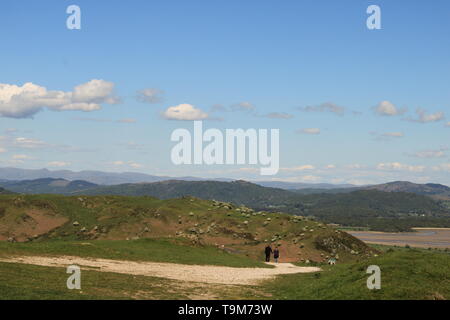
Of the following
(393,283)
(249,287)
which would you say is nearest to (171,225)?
(249,287)

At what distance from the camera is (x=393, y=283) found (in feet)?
96.1

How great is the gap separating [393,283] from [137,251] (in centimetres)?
3411

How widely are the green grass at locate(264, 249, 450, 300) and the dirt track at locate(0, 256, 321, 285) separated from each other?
573 centimetres

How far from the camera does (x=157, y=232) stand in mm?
89312

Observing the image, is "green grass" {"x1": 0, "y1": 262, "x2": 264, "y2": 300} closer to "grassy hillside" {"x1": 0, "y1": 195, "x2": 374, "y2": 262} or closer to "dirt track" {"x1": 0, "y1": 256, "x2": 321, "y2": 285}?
"dirt track" {"x1": 0, "y1": 256, "x2": 321, "y2": 285}

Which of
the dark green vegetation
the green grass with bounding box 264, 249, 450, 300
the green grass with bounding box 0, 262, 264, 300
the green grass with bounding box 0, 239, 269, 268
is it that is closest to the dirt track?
the green grass with bounding box 0, 239, 269, 268

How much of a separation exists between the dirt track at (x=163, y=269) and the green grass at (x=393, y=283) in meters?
5.73
